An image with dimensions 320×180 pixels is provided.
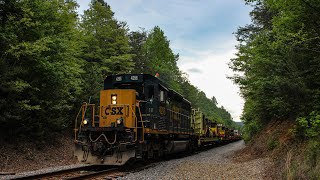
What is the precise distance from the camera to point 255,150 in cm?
1597

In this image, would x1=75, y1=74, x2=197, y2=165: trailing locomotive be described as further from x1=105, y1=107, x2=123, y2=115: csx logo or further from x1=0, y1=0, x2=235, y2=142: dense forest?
x1=0, y1=0, x2=235, y2=142: dense forest

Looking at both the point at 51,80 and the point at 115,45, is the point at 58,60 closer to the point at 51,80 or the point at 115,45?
the point at 51,80

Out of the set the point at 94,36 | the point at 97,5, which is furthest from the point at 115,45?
the point at 97,5

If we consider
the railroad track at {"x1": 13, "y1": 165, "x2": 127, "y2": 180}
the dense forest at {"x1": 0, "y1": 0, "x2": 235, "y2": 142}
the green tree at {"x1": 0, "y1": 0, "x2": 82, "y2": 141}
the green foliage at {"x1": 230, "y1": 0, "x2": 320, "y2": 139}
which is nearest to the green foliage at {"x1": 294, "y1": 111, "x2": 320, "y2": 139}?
the green foliage at {"x1": 230, "y1": 0, "x2": 320, "y2": 139}

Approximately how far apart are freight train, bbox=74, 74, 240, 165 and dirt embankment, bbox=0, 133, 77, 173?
2.85 m

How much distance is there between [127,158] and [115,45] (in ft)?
70.3

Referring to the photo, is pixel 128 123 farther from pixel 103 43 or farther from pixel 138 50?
pixel 138 50

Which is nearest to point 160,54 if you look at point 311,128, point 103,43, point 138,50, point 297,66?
point 138,50

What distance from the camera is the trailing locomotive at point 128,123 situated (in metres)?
10.8

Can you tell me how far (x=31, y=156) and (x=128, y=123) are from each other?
6.17m

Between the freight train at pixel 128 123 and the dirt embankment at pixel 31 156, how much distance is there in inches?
112

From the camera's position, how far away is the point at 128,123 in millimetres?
11742

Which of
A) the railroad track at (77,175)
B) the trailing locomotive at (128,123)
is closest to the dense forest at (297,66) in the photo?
the trailing locomotive at (128,123)

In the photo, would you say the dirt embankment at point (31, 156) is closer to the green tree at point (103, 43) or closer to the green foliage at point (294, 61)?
the green foliage at point (294, 61)
